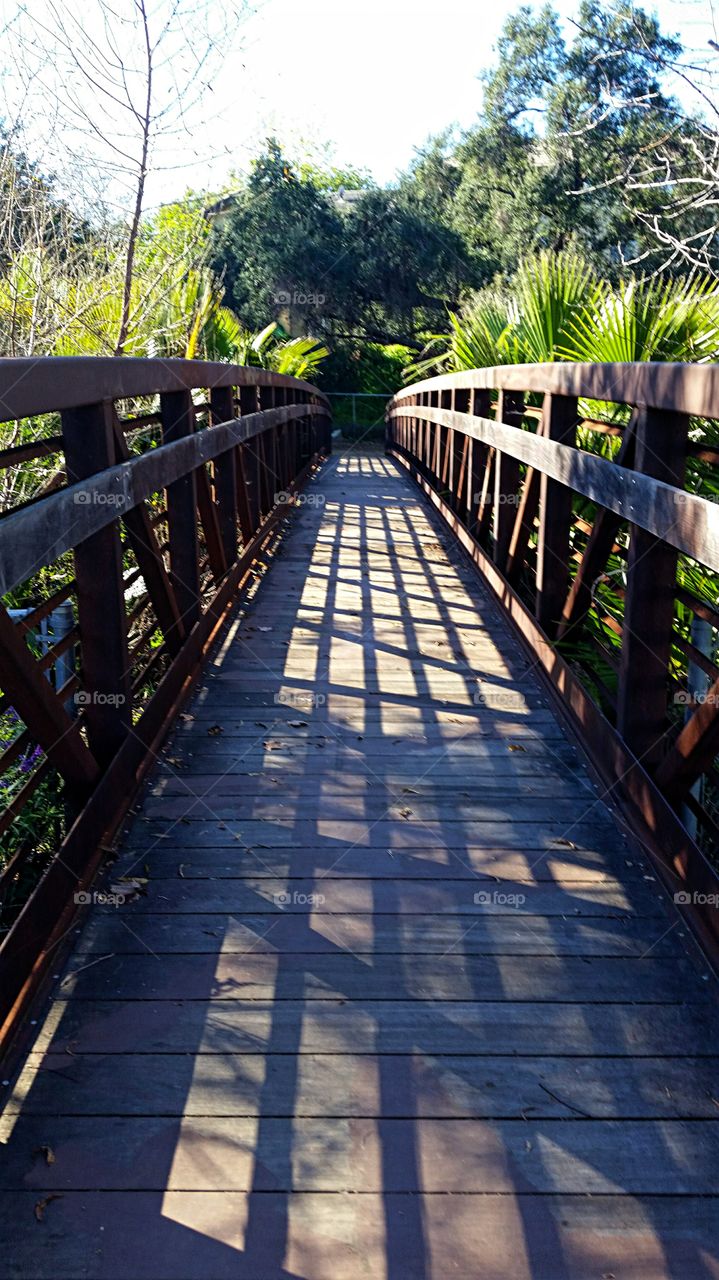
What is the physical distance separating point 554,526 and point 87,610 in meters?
2.22

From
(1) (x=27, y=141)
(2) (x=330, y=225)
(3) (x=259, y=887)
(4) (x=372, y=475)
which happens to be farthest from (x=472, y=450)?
(2) (x=330, y=225)

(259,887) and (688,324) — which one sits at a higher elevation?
(688,324)

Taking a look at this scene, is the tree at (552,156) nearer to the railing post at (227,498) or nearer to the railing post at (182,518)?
the railing post at (227,498)

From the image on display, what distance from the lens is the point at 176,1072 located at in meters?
2.40

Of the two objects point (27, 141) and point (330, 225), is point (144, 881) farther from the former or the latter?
point (330, 225)

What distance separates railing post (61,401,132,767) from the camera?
3202mm

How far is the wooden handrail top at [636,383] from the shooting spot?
2781 mm

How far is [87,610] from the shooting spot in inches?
130

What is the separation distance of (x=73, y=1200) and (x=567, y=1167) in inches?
34.7

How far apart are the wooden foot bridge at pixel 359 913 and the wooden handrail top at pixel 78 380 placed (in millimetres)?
17

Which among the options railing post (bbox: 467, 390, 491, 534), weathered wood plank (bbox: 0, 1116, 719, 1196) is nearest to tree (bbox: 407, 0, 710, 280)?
railing post (bbox: 467, 390, 491, 534)

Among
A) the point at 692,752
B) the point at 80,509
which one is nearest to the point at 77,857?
the point at 80,509

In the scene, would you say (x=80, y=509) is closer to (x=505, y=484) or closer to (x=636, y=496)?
(x=636, y=496)

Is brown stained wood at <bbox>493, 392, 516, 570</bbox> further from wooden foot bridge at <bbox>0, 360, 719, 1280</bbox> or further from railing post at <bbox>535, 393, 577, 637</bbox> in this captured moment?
railing post at <bbox>535, 393, 577, 637</bbox>
